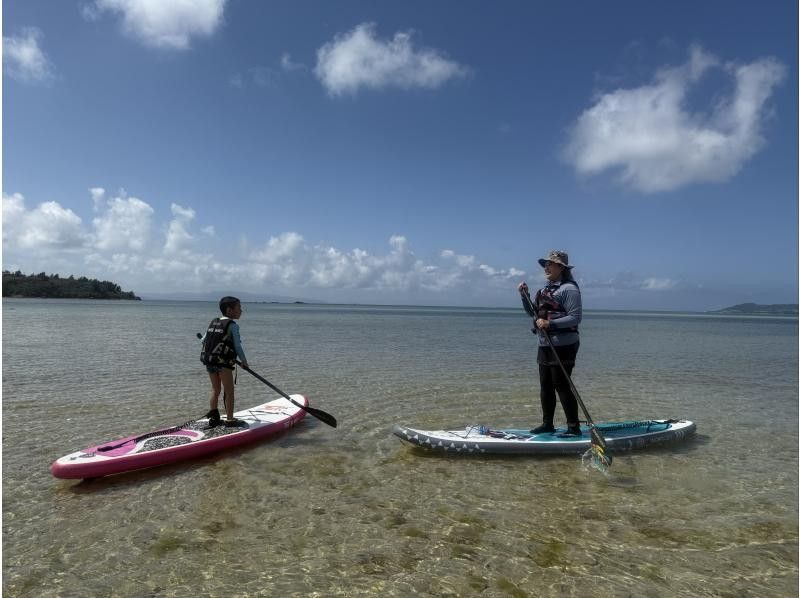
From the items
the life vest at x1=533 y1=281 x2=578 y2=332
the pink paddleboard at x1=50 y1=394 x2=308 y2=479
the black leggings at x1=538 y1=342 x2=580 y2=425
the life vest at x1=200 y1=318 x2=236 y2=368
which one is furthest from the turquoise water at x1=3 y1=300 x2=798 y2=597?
the life vest at x1=533 y1=281 x2=578 y2=332

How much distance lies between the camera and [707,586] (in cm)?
452

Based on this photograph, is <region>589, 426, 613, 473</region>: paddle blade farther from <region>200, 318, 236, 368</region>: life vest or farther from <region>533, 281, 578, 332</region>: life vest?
<region>200, 318, 236, 368</region>: life vest

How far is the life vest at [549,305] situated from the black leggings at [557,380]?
44 centimetres

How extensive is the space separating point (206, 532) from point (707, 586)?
5.38m

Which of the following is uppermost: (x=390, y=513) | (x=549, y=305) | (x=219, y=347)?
(x=549, y=305)

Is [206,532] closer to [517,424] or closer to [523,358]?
[517,424]

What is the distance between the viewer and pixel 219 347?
8.65m

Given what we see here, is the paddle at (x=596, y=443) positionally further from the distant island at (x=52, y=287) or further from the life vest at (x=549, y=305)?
the distant island at (x=52, y=287)

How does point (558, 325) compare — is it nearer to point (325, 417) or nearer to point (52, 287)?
point (325, 417)

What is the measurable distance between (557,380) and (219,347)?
6239mm

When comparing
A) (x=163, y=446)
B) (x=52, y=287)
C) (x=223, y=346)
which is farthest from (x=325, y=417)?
(x=52, y=287)

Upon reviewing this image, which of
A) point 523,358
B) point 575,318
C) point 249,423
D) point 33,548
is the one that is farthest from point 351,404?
point 523,358

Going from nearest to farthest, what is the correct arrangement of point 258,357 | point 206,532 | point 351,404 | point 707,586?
point 707,586 → point 206,532 → point 351,404 → point 258,357

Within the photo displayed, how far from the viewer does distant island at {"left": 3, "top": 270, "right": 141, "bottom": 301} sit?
16150 centimetres
